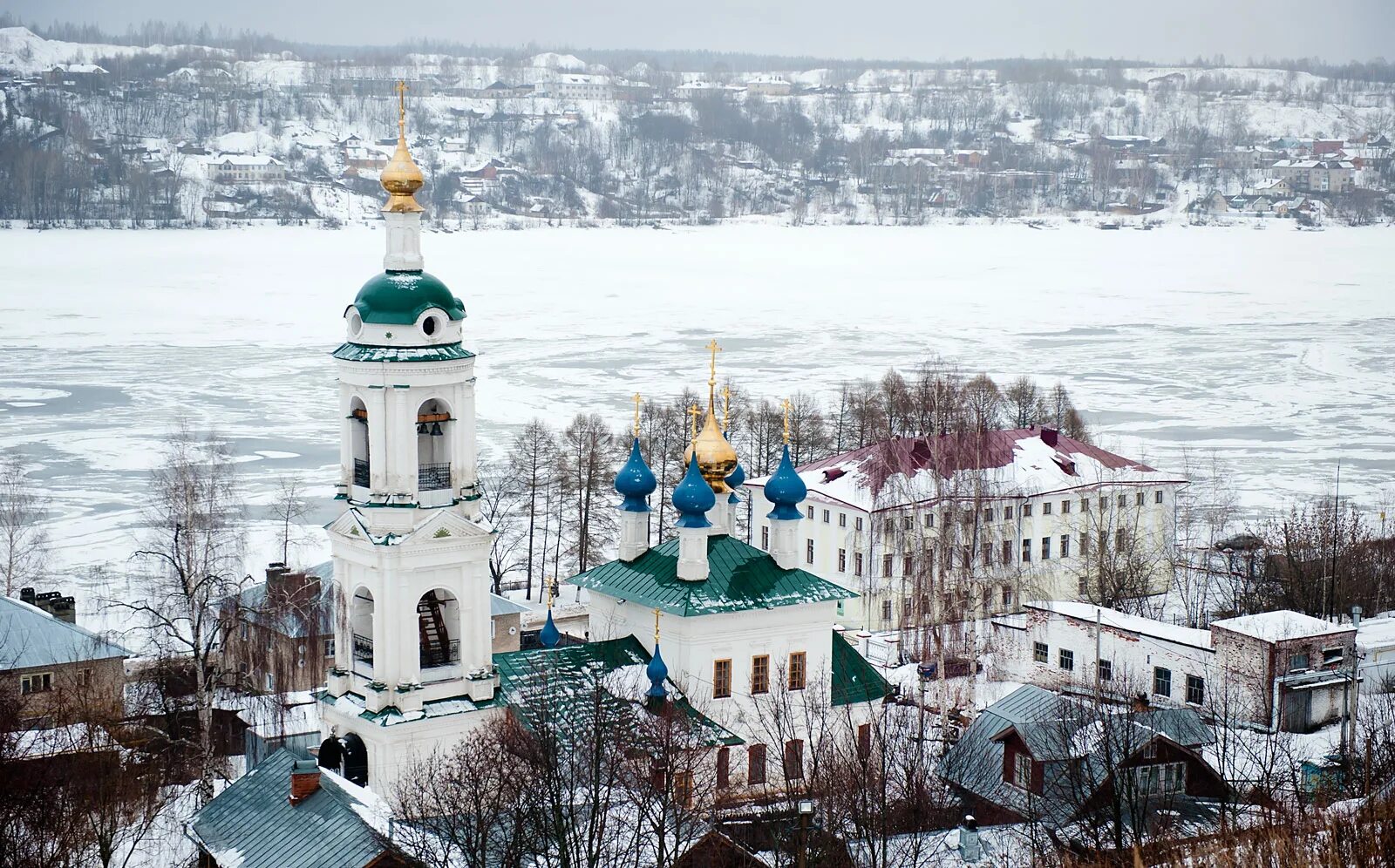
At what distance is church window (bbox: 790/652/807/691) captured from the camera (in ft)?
57.2

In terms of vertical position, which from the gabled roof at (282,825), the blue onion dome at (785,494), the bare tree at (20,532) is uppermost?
the blue onion dome at (785,494)

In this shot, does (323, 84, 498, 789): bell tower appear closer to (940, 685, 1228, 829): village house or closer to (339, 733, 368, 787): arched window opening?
(339, 733, 368, 787): arched window opening

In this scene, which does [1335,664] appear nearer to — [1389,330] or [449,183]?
[1389,330]

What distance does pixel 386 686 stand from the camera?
15055mm

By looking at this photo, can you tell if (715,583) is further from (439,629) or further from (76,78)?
(76,78)

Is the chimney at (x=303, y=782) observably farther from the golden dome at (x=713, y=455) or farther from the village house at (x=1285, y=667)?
the village house at (x=1285, y=667)

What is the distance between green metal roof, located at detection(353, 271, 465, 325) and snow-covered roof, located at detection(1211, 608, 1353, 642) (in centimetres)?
1013

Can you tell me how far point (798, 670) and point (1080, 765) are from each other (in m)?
3.26

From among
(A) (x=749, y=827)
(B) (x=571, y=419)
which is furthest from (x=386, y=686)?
(B) (x=571, y=419)

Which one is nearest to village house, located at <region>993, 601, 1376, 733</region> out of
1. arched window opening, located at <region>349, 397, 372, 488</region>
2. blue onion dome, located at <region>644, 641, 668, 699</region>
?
blue onion dome, located at <region>644, 641, 668, 699</region>

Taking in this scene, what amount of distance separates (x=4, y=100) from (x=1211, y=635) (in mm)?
122583

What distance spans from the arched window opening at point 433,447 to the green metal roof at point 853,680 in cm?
447

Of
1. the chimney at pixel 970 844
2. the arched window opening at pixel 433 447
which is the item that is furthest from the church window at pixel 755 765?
the arched window opening at pixel 433 447

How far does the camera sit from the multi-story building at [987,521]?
86.8 ft
